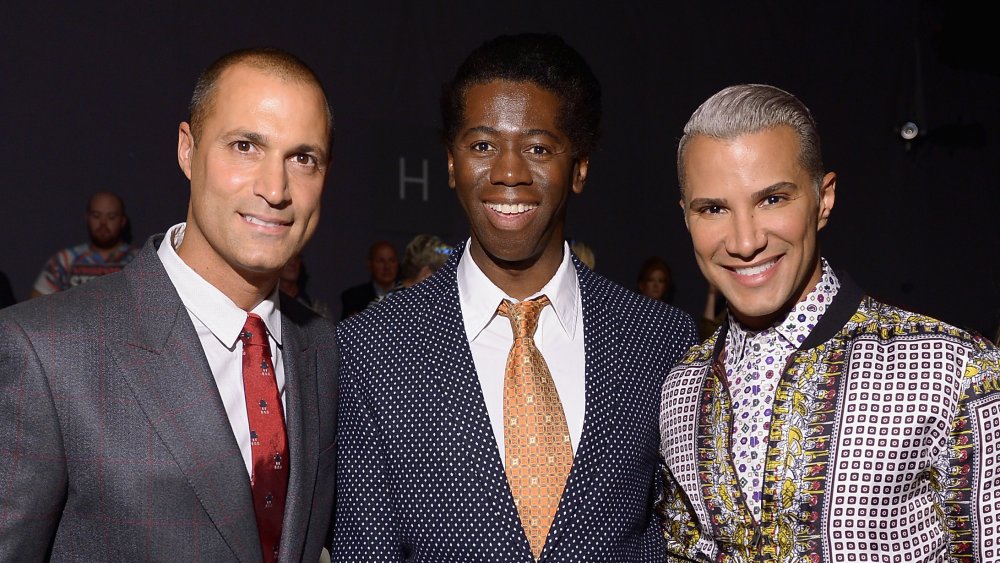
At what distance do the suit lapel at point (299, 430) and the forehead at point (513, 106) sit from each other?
1.94 ft

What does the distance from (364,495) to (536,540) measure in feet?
1.19

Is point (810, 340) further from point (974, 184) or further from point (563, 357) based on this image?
point (974, 184)

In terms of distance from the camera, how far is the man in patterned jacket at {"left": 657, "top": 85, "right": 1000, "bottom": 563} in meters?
1.71

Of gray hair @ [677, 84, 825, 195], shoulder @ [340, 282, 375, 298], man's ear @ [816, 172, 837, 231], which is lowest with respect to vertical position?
shoulder @ [340, 282, 375, 298]

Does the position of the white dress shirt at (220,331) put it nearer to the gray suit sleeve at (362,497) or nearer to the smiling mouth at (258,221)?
the smiling mouth at (258,221)

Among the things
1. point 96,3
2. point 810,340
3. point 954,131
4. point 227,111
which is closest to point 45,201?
point 96,3

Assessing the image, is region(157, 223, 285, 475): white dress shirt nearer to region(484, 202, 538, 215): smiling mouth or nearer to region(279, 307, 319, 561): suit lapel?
region(279, 307, 319, 561): suit lapel

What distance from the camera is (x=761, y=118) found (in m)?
1.89

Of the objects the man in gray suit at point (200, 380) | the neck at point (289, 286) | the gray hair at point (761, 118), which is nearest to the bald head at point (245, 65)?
the man in gray suit at point (200, 380)

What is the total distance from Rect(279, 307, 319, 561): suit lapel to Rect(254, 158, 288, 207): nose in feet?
0.98

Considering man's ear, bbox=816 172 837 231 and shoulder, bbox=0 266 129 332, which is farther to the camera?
man's ear, bbox=816 172 837 231

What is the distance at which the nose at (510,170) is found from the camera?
2.15 meters

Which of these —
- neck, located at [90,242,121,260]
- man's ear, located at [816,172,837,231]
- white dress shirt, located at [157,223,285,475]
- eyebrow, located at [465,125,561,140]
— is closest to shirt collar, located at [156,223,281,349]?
white dress shirt, located at [157,223,285,475]

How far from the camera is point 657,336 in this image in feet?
7.65
